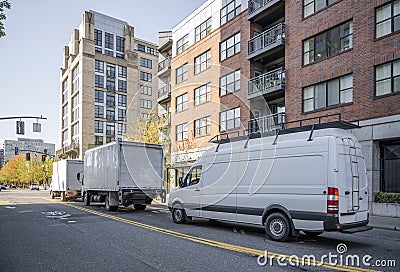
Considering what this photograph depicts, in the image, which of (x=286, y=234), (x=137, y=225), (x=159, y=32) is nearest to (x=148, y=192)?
(x=137, y=225)

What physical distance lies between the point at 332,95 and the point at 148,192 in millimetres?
11062

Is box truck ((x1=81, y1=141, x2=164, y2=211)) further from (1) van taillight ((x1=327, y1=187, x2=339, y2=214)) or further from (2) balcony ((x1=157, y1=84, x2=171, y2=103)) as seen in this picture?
(2) balcony ((x1=157, y1=84, x2=171, y2=103))

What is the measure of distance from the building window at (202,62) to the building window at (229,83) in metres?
2.77

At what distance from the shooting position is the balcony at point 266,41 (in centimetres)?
2262

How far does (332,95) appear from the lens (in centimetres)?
1916

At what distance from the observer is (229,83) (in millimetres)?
27609

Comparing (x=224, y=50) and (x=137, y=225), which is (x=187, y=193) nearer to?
(x=137, y=225)

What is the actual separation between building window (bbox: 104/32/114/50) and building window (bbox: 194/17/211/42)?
39.0 m

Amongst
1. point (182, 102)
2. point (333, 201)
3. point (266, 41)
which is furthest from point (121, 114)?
point (333, 201)

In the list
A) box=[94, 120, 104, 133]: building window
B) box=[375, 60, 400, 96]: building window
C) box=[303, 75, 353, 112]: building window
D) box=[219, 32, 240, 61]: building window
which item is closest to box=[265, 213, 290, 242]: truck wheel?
box=[375, 60, 400, 96]: building window

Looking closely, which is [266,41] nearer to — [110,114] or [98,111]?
[98,111]

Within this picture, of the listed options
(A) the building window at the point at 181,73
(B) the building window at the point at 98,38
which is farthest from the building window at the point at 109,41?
(A) the building window at the point at 181,73

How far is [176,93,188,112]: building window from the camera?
109 feet

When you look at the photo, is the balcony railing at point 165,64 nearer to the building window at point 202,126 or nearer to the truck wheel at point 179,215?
the building window at point 202,126
